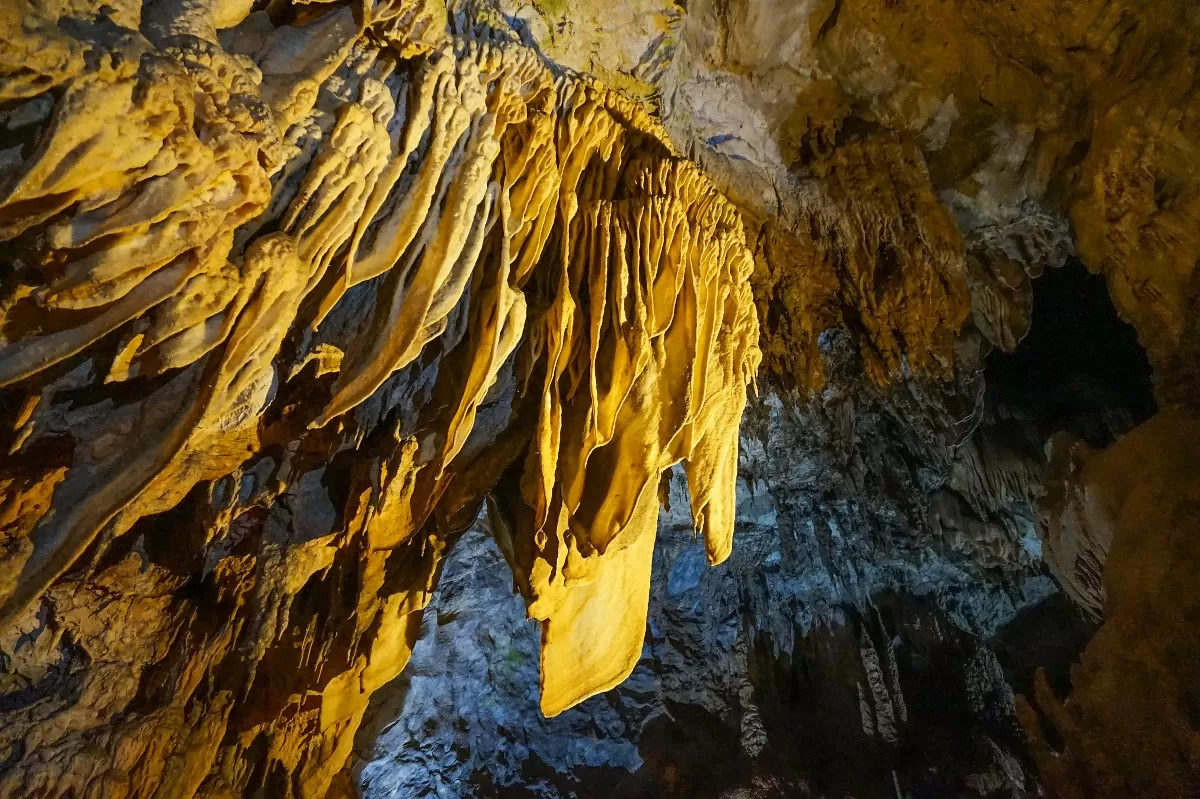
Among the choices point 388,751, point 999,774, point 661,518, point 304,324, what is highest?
point 661,518

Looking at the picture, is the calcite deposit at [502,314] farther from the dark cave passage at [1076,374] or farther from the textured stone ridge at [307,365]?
the dark cave passage at [1076,374]

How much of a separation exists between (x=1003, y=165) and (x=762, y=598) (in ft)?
15.9

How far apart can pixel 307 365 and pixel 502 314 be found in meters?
0.78

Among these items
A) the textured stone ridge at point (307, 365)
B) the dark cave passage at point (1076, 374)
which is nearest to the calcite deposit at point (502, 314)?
the textured stone ridge at point (307, 365)

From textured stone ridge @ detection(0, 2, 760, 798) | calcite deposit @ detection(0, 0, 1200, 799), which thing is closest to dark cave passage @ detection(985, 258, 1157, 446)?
calcite deposit @ detection(0, 0, 1200, 799)

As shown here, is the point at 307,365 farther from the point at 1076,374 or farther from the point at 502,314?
the point at 1076,374

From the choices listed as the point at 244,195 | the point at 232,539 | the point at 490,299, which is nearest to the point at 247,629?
the point at 232,539

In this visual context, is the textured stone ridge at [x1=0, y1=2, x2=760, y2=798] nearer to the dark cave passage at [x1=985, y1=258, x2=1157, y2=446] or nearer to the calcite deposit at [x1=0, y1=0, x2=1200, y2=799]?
the calcite deposit at [x1=0, y1=0, x2=1200, y2=799]

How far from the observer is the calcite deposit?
56.9 inches

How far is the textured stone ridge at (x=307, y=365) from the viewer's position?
52.3 inches

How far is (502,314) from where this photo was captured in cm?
233

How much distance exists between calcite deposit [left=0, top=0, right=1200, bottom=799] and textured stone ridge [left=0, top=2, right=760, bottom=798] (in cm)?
1

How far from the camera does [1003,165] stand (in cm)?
405

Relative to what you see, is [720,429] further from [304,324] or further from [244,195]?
[244,195]
